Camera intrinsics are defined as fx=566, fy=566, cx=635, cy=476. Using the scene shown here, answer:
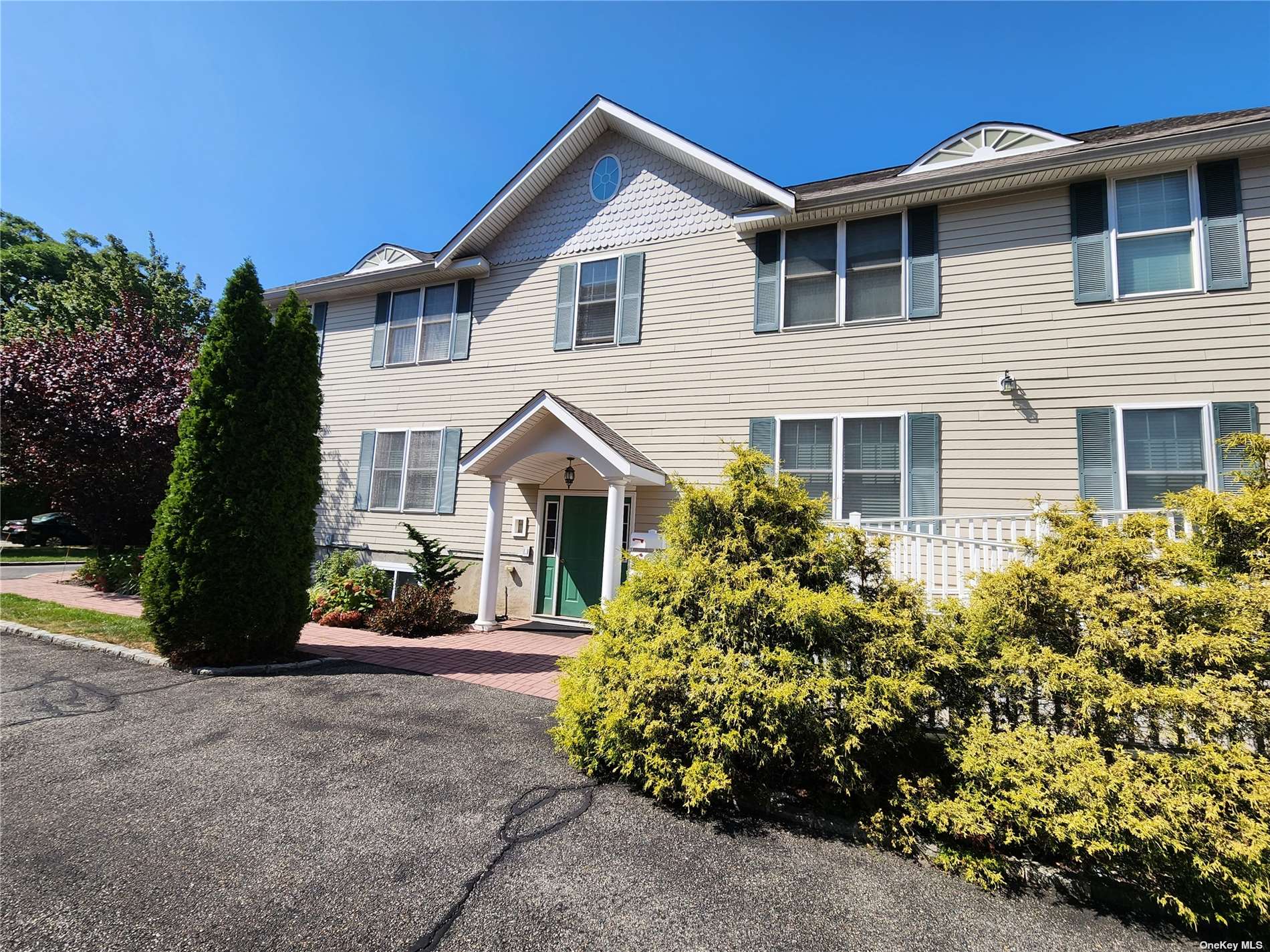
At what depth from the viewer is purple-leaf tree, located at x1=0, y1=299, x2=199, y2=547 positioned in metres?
11.5

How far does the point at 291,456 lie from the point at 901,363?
828 cm

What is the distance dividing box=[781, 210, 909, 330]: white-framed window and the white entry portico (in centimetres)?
338

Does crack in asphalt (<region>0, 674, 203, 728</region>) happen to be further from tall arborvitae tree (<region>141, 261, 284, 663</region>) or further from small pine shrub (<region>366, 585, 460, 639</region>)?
small pine shrub (<region>366, 585, 460, 639</region>)

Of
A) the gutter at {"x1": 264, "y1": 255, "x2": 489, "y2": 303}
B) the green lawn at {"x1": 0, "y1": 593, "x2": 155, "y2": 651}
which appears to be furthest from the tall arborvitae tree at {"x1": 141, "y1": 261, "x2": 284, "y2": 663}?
the gutter at {"x1": 264, "y1": 255, "x2": 489, "y2": 303}

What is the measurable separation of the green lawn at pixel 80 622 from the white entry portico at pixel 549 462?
4.50 m

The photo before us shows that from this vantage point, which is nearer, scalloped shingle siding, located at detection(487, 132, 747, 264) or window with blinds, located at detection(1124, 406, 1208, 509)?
window with blinds, located at detection(1124, 406, 1208, 509)

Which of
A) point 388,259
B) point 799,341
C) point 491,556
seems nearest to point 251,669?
point 491,556

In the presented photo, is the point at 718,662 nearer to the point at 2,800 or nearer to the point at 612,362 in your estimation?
the point at 2,800

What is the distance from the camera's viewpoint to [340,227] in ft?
45.7

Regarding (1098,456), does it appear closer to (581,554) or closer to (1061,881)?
(1061,881)

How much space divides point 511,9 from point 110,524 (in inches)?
538

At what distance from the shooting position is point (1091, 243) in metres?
7.50

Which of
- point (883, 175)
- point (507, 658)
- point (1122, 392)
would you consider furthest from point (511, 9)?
point (1122, 392)

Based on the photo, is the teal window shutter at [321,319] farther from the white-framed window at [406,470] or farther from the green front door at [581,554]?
the green front door at [581,554]
